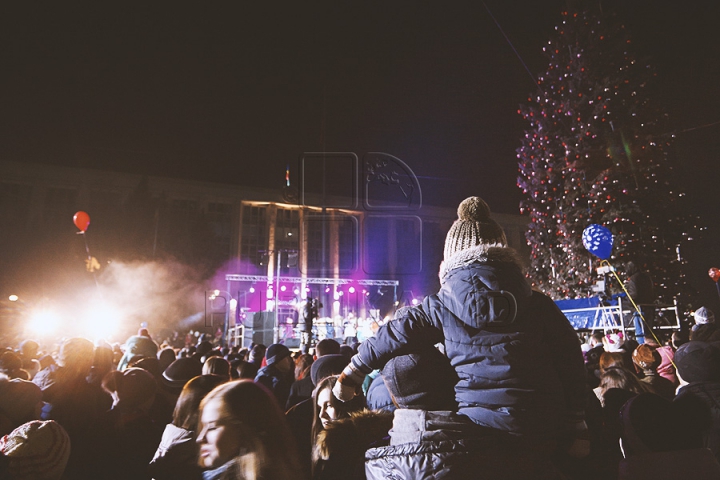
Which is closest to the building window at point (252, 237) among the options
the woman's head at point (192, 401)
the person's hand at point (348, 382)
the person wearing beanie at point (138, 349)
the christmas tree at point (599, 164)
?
the christmas tree at point (599, 164)

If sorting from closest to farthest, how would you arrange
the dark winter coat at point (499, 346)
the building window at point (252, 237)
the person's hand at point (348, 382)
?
the dark winter coat at point (499, 346) < the person's hand at point (348, 382) < the building window at point (252, 237)

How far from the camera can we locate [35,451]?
218 centimetres

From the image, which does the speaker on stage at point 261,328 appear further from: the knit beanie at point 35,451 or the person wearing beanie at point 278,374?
the knit beanie at point 35,451

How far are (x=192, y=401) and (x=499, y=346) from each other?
203 centimetres

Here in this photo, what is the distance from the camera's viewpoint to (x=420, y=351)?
1939mm

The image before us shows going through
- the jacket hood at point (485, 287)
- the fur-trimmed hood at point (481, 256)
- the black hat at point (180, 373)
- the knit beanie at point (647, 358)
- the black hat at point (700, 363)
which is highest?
the fur-trimmed hood at point (481, 256)

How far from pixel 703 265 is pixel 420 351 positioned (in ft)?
68.3

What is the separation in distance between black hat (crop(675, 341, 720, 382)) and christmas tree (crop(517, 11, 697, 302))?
10228 millimetres

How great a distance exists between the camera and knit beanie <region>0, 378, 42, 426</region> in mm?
2965

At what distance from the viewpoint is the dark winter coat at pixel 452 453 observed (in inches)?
67.2

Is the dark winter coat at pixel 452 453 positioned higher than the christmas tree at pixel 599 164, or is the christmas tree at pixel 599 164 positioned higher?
the christmas tree at pixel 599 164

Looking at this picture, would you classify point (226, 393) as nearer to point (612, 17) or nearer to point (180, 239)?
point (612, 17)

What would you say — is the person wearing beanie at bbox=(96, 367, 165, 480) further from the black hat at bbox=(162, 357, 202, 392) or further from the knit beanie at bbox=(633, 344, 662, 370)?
the knit beanie at bbox=(633, 344, 662, 370)

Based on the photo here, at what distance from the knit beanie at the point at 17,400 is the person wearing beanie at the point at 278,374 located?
205 centimetres
